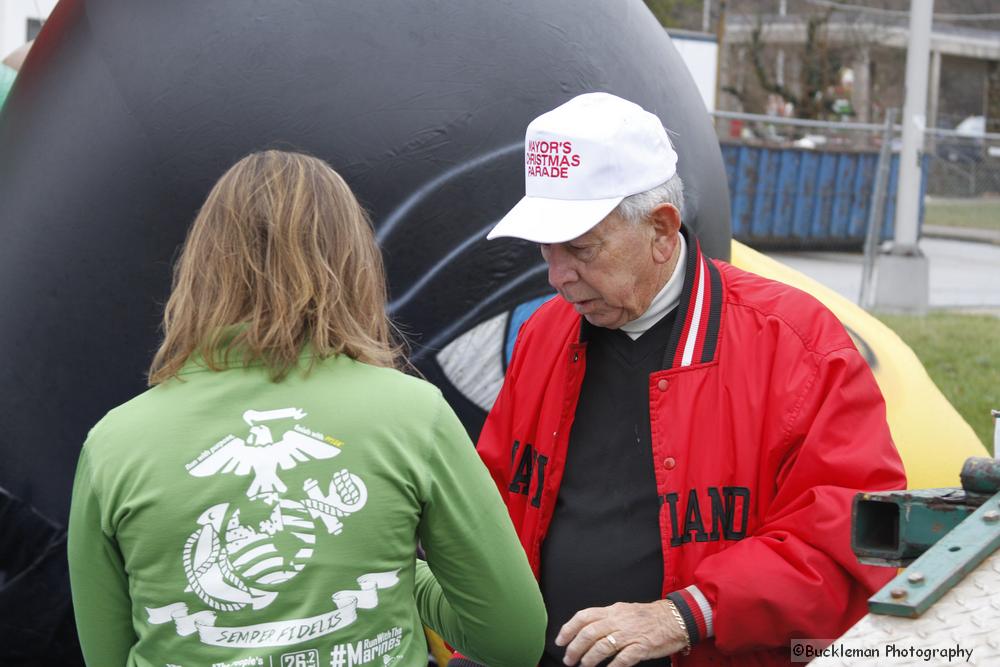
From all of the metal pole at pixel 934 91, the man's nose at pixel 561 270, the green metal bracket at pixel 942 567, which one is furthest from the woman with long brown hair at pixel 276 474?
the metal pole at pixel 934 91

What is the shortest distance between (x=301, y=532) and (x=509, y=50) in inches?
77.2

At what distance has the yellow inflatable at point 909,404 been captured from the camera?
3.80 metres

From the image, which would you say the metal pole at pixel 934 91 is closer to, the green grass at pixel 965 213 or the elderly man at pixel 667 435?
the green grass at pixel 965 213

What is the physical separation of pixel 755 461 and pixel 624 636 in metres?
Answer: 0.40

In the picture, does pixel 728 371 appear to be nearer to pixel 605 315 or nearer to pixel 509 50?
pixel 605 315

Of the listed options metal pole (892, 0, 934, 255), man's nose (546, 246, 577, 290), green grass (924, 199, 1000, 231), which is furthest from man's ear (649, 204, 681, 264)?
green grass (924, 199, 1000, 231)

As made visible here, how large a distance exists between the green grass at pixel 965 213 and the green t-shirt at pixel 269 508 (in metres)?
15.7

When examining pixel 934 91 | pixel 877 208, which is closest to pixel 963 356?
pixel 877 208

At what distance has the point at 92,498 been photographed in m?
1.91

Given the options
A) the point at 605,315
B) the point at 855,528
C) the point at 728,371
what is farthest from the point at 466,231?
the point at 855,528

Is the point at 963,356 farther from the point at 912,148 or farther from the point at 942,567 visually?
the point at 942,567

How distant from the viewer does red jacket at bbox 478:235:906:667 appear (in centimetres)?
223

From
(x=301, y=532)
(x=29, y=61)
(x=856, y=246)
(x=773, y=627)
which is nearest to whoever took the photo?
(x=301, y=532)

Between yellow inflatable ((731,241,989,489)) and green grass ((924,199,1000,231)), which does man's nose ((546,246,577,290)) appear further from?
green grass ((924,199,1000,231))
